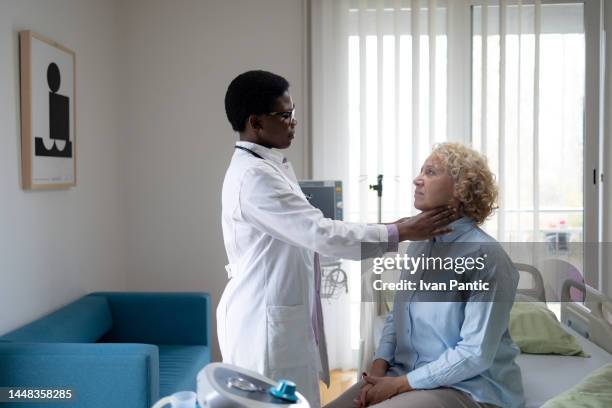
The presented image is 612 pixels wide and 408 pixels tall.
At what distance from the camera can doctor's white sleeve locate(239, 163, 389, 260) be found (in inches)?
63.4

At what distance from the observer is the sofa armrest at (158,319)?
3129 millimetres

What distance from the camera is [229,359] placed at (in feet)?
6.03

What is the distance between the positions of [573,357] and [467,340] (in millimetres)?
685

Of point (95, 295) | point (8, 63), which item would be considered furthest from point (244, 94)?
point (95, 295)

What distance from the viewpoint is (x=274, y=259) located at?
1713mm

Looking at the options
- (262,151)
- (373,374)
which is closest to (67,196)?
(262,151)

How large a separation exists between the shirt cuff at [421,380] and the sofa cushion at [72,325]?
1530 millimetres

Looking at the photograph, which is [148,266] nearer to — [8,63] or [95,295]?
[95,295]

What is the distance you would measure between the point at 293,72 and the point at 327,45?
0.84ft

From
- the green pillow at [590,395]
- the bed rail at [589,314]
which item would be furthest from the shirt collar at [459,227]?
the bed rail at [589,314]

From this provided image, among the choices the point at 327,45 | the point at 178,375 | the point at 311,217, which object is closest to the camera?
the point at 311,217

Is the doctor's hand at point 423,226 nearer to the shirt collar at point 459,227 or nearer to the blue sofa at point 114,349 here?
the shirt collar at point 459,227

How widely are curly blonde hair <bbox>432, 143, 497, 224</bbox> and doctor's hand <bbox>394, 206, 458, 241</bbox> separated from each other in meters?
0.16

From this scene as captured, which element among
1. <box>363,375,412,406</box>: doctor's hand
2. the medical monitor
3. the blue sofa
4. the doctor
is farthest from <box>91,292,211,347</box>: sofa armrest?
<box>363,375,412,406</box>: doctor's hand
